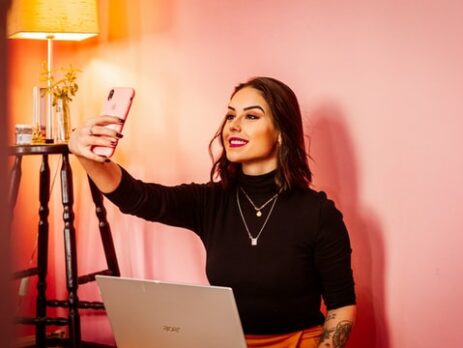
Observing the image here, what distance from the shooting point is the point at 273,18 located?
185cm

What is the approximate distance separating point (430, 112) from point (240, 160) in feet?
1.50

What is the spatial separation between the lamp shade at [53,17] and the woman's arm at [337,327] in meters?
1.24

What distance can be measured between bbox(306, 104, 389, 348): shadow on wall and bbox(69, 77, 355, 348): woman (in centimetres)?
20

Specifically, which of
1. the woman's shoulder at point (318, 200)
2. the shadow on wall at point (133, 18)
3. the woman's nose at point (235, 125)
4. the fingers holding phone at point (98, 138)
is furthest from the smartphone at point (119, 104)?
the shadow on wall at point (133, 18)

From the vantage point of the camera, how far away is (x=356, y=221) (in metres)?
1.69

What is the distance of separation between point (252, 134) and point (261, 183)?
119 mm

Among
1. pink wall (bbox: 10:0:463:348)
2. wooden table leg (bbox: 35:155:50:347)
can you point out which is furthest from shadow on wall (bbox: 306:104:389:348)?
wooden table leg (bbox: 35:155:50:347)

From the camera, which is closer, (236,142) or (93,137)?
(93,137)

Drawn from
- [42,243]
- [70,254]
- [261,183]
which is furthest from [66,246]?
[261,183]

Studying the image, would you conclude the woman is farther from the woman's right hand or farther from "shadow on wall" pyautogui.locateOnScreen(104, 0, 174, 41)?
"shadow on wall" pyautogui.locateOnScreen(104, 0, 174, 41)

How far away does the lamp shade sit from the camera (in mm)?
2074

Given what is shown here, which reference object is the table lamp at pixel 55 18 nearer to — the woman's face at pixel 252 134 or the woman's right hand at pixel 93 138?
the woman's face at pixel 252 134

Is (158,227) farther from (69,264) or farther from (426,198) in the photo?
(426,198)

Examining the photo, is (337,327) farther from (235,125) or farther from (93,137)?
(93,137)
